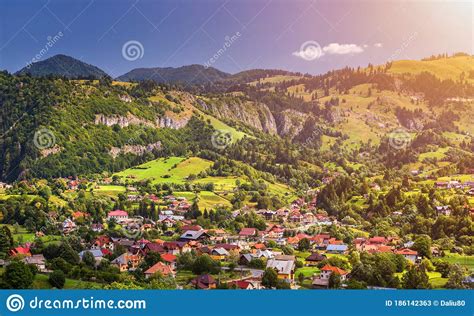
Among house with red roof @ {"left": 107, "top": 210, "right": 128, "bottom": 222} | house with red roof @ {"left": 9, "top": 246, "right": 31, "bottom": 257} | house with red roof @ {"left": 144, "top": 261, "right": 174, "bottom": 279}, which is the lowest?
house with red roof @ {"left": 144, "top": 261, "right": 174, "bottom": 279}

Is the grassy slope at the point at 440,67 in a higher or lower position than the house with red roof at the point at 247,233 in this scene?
higher

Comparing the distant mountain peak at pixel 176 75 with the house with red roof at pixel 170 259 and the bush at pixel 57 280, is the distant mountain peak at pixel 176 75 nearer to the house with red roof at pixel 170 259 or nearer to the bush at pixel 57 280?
the house with red roof at pixel 170 259

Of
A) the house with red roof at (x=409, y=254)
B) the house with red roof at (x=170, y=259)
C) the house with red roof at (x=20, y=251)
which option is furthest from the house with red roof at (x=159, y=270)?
the house with red roof at (x=409, y=254)

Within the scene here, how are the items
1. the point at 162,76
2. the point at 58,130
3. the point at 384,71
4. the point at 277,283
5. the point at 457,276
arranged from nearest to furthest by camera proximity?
the point at 277,283
the point at 457,276
the point at 58,130
the point at 162,76
the point at 384,71

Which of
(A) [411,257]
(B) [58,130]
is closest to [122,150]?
(B) [58,130]

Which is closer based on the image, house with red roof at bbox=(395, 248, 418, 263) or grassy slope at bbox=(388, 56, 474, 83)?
house with red roof at bbox=(395, 248, 418, 263)

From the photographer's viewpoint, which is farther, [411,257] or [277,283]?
[411,257]

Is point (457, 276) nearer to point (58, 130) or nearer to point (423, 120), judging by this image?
point (58, 130)

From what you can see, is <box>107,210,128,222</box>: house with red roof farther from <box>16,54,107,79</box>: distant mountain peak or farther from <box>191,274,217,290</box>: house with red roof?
<box>16,54,107,79</box>: distant mountain peak

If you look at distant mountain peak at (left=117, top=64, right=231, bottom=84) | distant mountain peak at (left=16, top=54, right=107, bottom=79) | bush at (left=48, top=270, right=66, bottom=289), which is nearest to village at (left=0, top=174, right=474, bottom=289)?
bush at (left=48, top=270, right=66, bottom=289)

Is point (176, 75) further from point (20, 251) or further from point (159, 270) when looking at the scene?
point (159, 270)

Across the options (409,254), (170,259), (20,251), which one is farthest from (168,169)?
(409,254)
